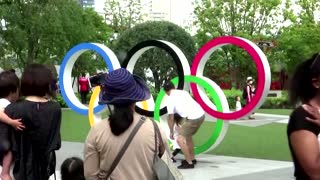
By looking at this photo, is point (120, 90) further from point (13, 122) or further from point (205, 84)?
point (205, 84)

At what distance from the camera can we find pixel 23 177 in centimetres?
440

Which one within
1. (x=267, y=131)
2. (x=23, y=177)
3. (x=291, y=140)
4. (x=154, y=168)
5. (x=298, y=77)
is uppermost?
(x=298, y=77)

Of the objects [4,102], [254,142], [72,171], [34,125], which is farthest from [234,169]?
[72,171]

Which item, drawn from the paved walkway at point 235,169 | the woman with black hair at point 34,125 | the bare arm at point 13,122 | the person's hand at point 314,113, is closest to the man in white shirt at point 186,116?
the paved walkway at point 235,169

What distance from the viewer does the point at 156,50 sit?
27500 millimetres

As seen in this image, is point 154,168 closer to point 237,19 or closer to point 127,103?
point 127,103

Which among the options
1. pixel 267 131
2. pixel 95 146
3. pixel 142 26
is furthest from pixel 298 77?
pixel 142 26

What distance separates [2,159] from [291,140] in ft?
8.12

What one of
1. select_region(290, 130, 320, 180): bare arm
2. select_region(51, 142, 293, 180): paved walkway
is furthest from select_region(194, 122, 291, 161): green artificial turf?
select_region(290, 130, 320, 180): bare arm

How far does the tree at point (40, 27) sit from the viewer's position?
2672 cm

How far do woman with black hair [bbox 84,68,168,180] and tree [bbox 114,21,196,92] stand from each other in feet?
79.2

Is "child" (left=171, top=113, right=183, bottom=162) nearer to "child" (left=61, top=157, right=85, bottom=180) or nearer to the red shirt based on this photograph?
"child" (left=61, top=157, right=85, bottom=180)

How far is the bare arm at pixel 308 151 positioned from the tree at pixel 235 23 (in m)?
33.0

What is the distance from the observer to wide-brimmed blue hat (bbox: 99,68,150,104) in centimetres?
338
